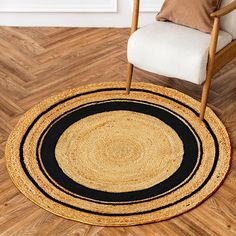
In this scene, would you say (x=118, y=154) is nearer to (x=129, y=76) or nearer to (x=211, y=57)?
(x=129, y=76)

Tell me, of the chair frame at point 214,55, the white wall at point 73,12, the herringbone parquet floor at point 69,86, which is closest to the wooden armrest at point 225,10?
the chair frame at point 214,55

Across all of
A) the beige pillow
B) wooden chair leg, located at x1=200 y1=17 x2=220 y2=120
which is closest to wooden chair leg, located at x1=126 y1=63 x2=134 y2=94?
the beige pillow

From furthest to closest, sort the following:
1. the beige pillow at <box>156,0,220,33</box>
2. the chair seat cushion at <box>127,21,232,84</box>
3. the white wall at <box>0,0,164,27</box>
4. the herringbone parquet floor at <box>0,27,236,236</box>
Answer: the white wall at <box>0,0,164,27</box> → the beige pillow at <box>156,0,220,33</box> → the chair seat cushion at <box>127,21,232,84</box> → the herringbone parquet floor at <box>0,27,236,236</box>

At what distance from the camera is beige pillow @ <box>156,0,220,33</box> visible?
2.76m

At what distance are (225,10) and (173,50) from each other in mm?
327

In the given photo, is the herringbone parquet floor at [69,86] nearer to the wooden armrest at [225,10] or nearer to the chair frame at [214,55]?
the chair frame at [214,55]

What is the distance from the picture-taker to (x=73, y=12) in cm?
371

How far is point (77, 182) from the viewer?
2.42 m

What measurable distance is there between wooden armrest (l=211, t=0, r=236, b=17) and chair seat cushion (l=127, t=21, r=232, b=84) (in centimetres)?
20

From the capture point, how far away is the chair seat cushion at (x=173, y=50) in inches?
102

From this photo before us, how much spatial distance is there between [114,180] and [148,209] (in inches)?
9.8

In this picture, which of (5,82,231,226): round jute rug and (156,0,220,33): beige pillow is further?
(156,0,220,33): beige pillow

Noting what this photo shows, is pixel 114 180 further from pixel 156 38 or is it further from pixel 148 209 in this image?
pixel 156 38

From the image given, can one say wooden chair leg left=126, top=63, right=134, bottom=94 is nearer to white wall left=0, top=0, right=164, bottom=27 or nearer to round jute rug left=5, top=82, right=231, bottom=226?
round jute rug left=5, top=82, right=231, bottom=226
